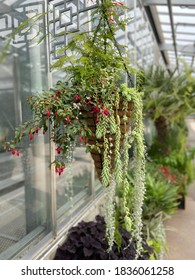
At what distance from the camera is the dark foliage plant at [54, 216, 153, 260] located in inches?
55.6

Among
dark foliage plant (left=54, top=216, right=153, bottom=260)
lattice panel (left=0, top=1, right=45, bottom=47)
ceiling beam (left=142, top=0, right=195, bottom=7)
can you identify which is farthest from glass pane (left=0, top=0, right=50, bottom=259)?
ceiling beam (left=142, top=0, right=195, bottom=7)

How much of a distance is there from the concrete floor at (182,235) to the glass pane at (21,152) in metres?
1.25

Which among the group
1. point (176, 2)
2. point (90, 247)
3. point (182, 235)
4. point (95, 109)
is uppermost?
point (176, 2)

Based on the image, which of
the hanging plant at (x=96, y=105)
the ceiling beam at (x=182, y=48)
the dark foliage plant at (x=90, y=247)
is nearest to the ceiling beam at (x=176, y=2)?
the ceiling beam at (x=182, y=48)

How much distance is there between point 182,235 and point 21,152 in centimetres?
186

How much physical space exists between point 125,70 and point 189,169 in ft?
8.15

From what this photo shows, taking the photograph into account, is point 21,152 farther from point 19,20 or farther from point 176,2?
point 176,2

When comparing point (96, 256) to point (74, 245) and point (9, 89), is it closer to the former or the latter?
point (74, 245)

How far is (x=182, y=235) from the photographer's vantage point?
7.59ft

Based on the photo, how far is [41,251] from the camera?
133 cm

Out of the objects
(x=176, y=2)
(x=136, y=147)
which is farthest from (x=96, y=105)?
(x=176, y=2)

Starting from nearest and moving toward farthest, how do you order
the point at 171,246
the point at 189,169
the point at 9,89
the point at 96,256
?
the point at 9,89 < the point at 96,256 < the point at 171,246 < the point at 189,169

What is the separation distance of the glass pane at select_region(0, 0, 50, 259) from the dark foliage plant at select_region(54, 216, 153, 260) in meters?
0.19
